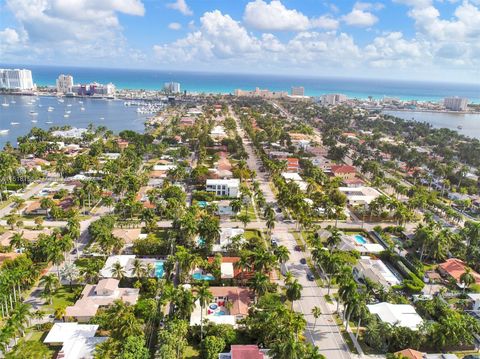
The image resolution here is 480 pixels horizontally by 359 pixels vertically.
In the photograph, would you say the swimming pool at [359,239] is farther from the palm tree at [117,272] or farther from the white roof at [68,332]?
the white roof at [68,332]

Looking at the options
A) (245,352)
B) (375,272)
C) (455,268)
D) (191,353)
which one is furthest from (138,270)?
(455,268)

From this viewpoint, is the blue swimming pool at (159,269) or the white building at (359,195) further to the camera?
the white building at (359,195)

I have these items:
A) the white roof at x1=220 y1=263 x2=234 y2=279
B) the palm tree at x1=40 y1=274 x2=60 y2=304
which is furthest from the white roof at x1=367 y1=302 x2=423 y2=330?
the palm tree at x1=40 y1=274 x2=60 y2=304

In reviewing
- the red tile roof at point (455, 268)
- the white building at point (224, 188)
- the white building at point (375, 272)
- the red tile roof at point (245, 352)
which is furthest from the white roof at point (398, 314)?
the white building at point (224, 188)

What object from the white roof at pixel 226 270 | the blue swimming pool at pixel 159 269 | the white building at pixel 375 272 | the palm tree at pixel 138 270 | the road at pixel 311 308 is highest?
the palm tree at pixel 138 270

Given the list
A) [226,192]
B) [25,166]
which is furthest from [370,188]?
[25,166]

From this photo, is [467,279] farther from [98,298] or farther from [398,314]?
[98,298]

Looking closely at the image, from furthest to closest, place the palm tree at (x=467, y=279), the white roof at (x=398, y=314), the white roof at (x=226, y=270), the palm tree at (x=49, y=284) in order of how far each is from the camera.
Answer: the white roof at (x=226, y=270), the palm tree at (x=467, y=279), the palm tree at (x=49, y=284), the white roof at (x=398, y=314)
